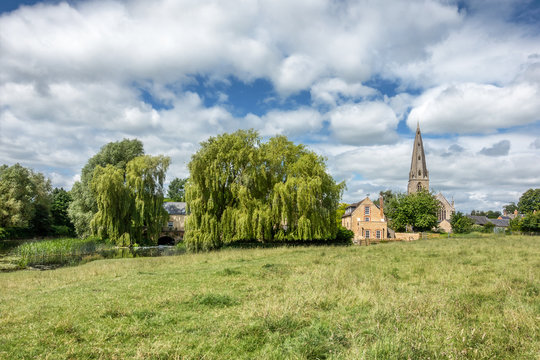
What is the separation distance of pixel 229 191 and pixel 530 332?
2624 centimetres

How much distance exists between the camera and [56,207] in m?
64.6

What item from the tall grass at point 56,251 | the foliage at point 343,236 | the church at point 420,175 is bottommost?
the tall grass at point 56,251

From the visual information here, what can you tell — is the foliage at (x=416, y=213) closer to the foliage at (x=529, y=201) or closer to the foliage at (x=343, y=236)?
the foliage at (x=343, y=236)

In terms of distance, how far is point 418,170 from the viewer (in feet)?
354

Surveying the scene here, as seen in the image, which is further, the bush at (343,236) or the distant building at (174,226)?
the distant building at (174,226)

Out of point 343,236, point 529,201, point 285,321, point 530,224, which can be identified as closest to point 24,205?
point 343,236

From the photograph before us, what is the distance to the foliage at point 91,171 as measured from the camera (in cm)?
4169

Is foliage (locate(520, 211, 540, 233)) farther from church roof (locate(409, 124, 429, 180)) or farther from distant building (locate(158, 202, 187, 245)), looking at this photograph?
distant building (locate(158, 202, 187, 245))

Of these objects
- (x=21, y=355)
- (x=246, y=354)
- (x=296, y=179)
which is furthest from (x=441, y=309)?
(x=296, y=179)

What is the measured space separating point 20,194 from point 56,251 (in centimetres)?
2257

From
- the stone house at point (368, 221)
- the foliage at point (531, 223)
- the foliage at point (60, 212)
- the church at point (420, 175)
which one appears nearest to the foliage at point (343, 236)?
Result: the stone house at point (368, 221)

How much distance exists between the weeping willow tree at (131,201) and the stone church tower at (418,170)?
292ft

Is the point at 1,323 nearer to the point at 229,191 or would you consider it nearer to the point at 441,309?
the point at 441,309

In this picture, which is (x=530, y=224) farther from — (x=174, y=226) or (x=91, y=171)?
(x=91, y=171)
